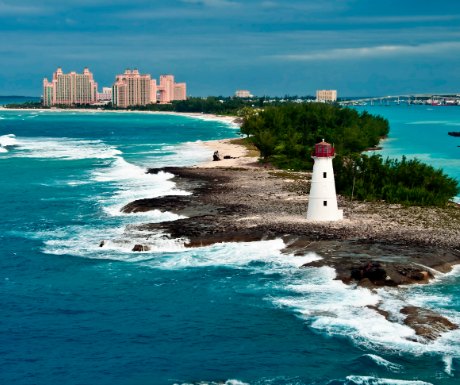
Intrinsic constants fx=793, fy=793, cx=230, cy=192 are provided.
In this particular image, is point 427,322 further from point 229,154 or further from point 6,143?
point 6,143

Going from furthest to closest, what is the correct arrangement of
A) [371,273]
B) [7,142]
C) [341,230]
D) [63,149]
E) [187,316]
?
[7,142] → [63,149] → [341,230] → [371,273] → [187,316]

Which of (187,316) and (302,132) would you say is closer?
(187,316)

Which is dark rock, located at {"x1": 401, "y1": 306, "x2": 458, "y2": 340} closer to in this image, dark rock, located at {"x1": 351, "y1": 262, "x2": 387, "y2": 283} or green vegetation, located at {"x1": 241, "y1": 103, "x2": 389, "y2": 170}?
dark rock, located at {"x1": 351, "y1": 262, "x2": 387, "y2": 283}

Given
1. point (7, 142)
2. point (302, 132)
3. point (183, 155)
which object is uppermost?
point (302, 132)

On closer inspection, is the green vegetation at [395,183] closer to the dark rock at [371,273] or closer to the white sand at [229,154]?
the dark rock at [371,273]

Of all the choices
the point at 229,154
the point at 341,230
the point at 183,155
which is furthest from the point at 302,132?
the point at 341,230

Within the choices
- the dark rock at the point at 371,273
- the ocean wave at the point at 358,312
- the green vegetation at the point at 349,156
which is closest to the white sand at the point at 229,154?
the green vegetation at the point at 349,156

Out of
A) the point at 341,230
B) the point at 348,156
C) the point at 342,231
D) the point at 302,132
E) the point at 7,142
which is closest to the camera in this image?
the point at 342,231
